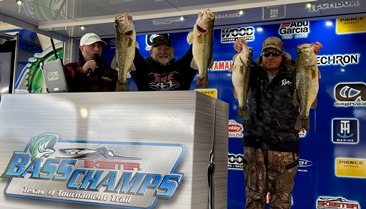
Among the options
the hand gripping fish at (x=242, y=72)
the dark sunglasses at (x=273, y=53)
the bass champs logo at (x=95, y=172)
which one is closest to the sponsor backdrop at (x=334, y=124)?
the dark sunglasses at (x=273, y=53)

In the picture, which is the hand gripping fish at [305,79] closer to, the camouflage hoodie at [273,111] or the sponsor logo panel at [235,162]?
the camouflage hoodie at [273,111]

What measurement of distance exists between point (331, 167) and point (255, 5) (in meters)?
2.07

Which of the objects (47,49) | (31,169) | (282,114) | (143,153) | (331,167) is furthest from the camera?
(47,49)

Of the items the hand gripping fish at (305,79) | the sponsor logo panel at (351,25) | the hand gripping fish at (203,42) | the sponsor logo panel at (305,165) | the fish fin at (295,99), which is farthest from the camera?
the sponsor logo panel at (305,165)

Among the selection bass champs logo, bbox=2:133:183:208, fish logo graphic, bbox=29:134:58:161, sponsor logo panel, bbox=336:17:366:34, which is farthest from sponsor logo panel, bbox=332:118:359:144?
fish logo graphic, bbox=29:134:58:161

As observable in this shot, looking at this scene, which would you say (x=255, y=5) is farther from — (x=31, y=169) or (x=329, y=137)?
(x=31, y=169)

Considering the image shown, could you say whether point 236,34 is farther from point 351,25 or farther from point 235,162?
point 235,162

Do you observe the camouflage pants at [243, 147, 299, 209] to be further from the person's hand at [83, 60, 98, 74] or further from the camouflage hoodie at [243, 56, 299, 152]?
the person's hand at [83, 60, 98, 74]

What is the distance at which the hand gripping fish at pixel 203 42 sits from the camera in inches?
87.7

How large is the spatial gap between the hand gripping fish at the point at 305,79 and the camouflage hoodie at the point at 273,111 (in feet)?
0.45

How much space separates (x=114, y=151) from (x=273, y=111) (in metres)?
1.33

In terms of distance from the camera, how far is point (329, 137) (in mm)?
4477

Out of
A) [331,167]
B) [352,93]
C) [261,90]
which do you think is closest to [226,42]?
[352,93]

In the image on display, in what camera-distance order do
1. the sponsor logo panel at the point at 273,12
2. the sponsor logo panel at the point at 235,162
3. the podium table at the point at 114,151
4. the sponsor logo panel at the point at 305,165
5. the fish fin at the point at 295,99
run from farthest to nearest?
the sponsor logo panel at the point at 235,162
the sponsor logo panel at the point at 305,165
the sponsor logo panel at the point at 273,12
the fish fin at the point at 295,99
the podium table at the point at 114,151
